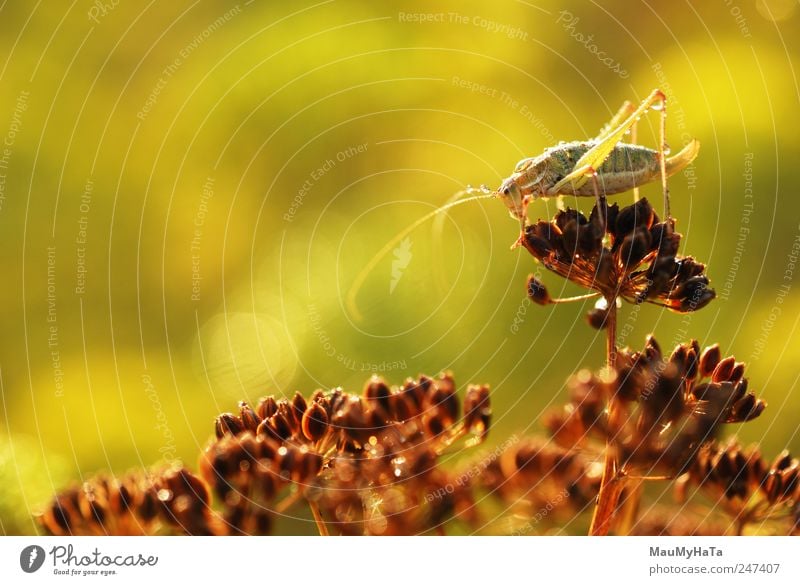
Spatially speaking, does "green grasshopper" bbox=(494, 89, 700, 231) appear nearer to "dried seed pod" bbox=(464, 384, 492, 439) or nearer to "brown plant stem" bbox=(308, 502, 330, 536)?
"dried seed pod" bbox=(464, 384, 492, 439)

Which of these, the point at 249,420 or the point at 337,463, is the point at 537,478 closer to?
the point at 337,463

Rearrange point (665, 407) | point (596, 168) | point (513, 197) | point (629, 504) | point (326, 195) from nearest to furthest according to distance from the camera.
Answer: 1. point (665, 407)
2. point (629, 504)
3. point (596, 168)
4. point (513, 197)
5. point (326, 195)

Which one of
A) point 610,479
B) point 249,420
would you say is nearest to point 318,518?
Result: point 249,420
